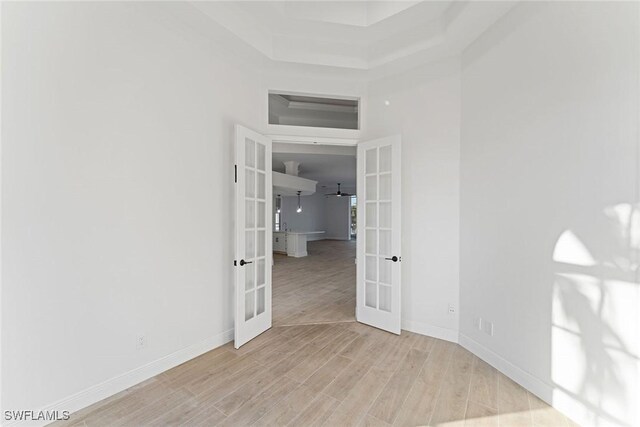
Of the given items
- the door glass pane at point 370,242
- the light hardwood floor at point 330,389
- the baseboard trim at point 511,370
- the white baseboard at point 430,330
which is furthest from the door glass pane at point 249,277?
the baseboard trim at point 511,370

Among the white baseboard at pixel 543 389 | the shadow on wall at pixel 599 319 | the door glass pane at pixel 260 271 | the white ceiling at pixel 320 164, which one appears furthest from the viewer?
the white ceiling at pixel 320 164

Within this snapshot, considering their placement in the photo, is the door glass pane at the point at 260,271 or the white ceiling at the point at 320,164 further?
the white ceiling at the point at 320,164

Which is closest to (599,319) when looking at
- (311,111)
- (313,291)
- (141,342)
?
(141,342)

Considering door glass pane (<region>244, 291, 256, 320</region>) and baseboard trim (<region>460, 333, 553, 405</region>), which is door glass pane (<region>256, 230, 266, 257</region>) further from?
baseboard trim (<region>460, 333, 553, 405</region>)

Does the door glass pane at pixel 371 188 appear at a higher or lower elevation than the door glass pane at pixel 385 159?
lower

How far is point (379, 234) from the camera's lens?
3471 millimetres

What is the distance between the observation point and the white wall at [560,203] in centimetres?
163

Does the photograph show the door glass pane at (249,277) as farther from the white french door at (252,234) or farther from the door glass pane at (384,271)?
the door glass pane at (384,271)

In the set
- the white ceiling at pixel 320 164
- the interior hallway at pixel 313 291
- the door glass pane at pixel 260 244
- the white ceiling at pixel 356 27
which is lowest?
the interior hallway at pixel 313 291

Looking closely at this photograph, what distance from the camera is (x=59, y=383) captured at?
1875 millimetres

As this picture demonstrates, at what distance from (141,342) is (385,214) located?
2827 mm

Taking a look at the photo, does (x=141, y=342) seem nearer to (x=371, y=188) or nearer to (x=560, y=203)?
(x=371, y=188)

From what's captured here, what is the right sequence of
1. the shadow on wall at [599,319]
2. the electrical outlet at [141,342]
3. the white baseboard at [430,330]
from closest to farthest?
the shadow on wall at [599,319] → the electrical outlet at [141,342] → the white baseboard at [430,330]

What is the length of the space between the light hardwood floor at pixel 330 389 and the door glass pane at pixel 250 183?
5.57 ft
